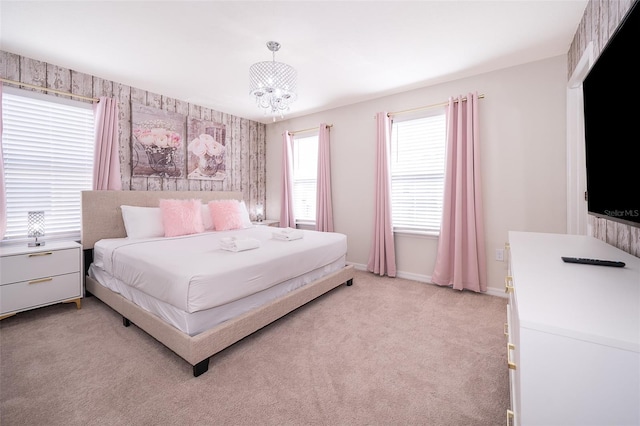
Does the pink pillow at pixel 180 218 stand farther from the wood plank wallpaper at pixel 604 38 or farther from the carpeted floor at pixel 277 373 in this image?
the wood plank wallpaper at pixel 604 38

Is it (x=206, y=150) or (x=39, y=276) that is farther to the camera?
(x=206, y=150)

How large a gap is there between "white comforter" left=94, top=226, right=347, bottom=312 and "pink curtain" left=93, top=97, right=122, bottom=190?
0.74 meters

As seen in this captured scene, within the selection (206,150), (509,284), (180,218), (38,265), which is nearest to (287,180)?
(206,150)

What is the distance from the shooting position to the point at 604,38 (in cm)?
168

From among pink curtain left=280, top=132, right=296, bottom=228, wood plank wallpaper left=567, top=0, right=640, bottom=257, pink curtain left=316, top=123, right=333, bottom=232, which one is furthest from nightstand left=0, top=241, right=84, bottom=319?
wood plank wallpaper left=567, top=0, right=640, bottom=257

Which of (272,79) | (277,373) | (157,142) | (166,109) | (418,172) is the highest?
(166,109)

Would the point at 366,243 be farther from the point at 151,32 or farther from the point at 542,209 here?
the point at 151,32

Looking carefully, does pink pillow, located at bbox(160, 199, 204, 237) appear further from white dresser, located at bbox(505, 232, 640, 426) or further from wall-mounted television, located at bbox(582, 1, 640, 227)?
wall-mounted television, located at bbox(582, 1, 640, 227)

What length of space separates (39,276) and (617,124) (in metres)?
4.14

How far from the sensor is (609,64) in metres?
1.17

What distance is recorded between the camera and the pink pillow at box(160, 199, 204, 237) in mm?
3183

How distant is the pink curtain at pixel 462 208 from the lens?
3092 millimetres

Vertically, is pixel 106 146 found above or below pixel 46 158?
above

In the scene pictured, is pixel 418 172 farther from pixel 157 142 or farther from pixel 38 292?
pixel 38 292
